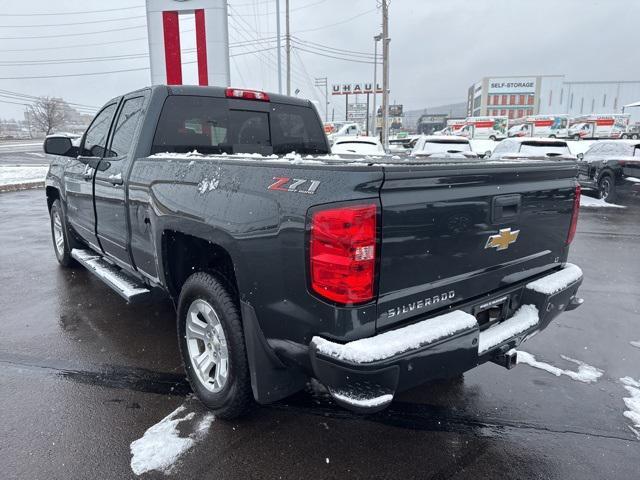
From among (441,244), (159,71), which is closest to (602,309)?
(441,244)

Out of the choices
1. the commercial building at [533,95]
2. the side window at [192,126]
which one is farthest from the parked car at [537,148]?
the commercial building at [533,95]

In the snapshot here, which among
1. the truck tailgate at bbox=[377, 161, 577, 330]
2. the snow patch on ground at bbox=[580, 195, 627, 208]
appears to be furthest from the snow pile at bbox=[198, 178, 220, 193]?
the snow patch on ground at bbox=[580, 195, 627, 208]

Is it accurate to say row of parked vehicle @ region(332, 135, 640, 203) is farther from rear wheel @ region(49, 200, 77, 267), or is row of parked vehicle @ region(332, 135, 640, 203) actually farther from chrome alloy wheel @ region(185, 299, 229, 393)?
chrome alloy wheel @ region(185, 299, 229, 393)

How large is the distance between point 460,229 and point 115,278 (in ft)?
10.3

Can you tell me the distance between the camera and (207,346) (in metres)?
2.97

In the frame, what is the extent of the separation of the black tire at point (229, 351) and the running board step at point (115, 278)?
0.81 meters

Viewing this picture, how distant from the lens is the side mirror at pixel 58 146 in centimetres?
469

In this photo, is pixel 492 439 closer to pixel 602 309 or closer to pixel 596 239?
pixel 602 309

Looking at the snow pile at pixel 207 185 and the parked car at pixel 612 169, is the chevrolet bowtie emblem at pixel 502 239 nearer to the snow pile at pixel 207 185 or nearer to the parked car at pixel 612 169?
the snow pile at pixel 207 185

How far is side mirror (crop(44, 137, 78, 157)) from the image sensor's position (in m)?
4.69

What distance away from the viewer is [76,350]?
3904 millimetres

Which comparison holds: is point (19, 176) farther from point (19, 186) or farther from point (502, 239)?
point (502, 239)

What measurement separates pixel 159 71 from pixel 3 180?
804cm

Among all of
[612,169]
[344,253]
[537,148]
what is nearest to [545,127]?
[537,148]
